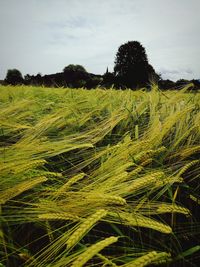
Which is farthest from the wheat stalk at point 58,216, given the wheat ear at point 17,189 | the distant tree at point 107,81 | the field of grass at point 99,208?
the distant tree at point 107,81

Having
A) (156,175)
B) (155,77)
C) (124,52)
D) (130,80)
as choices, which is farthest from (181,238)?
(124,52)

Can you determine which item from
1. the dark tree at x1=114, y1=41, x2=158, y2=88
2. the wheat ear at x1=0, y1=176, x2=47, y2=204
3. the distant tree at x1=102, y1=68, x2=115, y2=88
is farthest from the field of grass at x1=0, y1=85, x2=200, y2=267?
the dark tree at x1=114, y1=41, x2=158, y2=88

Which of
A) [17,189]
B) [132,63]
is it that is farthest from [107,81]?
[132,63]

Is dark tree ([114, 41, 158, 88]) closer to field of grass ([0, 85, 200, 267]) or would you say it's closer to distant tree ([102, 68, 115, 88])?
distant tree ([102, 68, 115, 88])

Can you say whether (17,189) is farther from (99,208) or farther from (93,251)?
(93,251)

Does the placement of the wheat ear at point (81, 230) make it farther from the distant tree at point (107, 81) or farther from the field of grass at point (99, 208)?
the distant tree at point (107, 81)

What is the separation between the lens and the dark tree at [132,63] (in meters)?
22.4

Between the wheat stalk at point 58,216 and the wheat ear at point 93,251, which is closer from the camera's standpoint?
the wheat ear at point 93,251

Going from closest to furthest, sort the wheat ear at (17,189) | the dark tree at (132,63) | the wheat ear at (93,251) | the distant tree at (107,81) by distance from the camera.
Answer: the wheat ear at (93,251), the wheat ear at (17,189), the distant tree at (107,81), the dark tree at (132,63)

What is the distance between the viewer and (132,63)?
80.8 feet

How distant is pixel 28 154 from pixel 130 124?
63 cm

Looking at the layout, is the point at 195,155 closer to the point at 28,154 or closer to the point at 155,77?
the point at 28,154

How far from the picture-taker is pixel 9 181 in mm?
790

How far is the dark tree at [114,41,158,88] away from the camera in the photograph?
22.4m
